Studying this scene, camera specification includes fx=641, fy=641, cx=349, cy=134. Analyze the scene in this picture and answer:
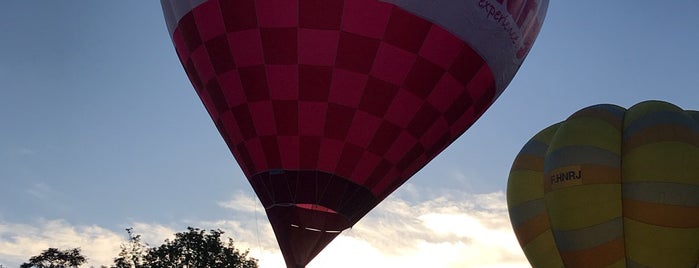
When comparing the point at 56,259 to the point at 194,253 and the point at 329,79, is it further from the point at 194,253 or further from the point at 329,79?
the point at 329,79

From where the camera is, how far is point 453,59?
12.2 meters

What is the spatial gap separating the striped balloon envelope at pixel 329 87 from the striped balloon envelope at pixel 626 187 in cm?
319

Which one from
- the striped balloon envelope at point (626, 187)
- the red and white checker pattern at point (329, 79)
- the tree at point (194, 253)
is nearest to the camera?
the red and white checker pattern at point (329, 79)

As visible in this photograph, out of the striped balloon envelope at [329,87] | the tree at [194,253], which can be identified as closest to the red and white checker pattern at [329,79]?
the striped balloon envelope at [329,87]

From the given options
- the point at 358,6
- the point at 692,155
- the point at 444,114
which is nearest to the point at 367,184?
the point at 444,114

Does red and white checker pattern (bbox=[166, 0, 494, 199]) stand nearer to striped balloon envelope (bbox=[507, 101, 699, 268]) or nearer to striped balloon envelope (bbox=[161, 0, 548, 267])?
striped balloon envelope (bbox=[161, 0, 548, 267])

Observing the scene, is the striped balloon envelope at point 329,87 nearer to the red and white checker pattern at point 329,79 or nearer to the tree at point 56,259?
the red and white checker pattern at point 329,79

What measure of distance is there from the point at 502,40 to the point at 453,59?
1.39 m

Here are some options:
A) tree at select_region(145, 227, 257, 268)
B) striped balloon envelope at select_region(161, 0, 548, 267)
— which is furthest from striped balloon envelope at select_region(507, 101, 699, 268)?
tree at select_region(145, 227, 257, 268)

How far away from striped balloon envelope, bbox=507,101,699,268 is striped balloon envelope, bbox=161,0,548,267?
3186 millimetres

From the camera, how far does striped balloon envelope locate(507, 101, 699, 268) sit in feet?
40.5

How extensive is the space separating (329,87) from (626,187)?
6287 millimetres

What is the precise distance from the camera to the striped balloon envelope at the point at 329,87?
11.5 m

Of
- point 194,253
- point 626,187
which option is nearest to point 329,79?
point 626,187
